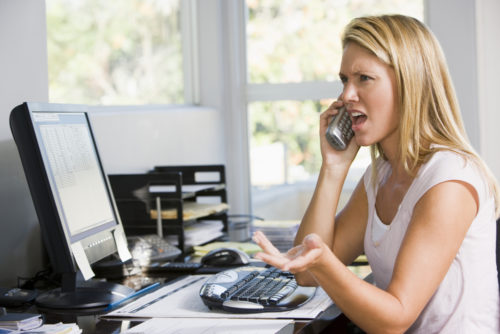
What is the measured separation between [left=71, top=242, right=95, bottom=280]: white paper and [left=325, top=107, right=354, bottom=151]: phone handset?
27.9 inches

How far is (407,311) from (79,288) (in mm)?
760

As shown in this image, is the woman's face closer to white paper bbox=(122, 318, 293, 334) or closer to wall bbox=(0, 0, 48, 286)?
white paper bbox=(122, 318, 293, 334)

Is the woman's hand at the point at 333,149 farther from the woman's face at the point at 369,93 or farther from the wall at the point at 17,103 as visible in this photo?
the wall at the point at 17,103

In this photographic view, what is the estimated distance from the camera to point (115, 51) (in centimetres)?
258

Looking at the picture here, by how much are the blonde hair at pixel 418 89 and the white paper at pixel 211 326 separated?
1.55 ft

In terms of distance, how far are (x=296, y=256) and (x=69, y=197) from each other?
579 millimetres

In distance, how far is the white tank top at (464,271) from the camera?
4.77 feet

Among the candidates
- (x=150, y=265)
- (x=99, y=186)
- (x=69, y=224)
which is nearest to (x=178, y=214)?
(x=150, y=265)

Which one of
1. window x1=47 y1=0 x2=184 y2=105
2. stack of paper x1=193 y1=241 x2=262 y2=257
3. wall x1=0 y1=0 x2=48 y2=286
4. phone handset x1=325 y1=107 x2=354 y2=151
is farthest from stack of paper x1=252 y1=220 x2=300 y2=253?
wall x1=0 y1=0 x2=48 y2=286

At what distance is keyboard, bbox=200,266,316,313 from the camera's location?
144 cm

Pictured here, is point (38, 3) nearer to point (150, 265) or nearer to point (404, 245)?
point (150, 265)

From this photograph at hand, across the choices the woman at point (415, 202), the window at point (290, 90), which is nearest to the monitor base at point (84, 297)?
the woman at point (415, 202)

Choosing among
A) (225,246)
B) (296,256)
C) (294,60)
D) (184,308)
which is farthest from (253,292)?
(294,60)

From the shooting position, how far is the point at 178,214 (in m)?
2.14
